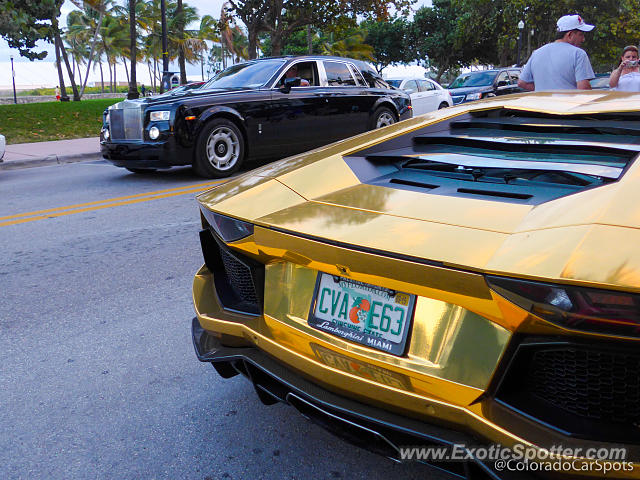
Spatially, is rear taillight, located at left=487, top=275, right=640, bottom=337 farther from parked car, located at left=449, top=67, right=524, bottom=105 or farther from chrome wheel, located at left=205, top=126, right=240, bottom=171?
parked car, located at left=449, top=67, right=524, bottom=105

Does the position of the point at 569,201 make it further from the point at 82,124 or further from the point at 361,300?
the point at 82,124

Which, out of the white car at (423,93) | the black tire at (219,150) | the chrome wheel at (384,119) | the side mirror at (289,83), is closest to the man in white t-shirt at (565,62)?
the side mirror at (289,83)

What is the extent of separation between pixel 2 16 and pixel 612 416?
3655cm

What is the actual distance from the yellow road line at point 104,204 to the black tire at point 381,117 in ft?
11.5

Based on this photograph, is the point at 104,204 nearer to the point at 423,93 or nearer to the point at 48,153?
the point at 48,153

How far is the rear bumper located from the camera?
63.3 inches

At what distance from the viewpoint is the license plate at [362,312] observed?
1744 mm

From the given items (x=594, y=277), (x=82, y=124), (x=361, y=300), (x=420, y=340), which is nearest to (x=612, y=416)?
(x=594, y=277)

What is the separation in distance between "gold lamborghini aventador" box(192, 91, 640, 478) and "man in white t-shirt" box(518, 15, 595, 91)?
3.55 metres

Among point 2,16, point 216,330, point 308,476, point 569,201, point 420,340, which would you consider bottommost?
point 308,476

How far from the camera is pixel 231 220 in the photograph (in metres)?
2.16

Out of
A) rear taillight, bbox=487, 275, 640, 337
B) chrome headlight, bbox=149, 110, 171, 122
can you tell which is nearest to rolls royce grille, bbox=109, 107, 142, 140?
chrome headlight, bbox=149, 110, 171, 122

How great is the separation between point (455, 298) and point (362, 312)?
1.15 ft

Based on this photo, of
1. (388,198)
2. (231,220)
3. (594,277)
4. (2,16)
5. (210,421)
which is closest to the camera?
(594,277)
